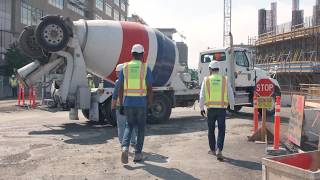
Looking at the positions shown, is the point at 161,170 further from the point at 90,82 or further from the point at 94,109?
the point at 90,82

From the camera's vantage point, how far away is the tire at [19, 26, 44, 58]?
13.5 m

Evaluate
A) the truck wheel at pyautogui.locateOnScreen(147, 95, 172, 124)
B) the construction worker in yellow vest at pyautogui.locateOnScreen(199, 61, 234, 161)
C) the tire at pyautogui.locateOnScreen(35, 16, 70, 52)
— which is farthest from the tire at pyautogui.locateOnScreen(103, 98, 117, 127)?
the construction worker in yellow vest at pyautogui.locateOnScreen(199, 61, 234, 161)

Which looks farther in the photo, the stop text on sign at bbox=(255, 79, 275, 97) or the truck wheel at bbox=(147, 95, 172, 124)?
the truck wheel at bbox=(147, 95, 172, 124)

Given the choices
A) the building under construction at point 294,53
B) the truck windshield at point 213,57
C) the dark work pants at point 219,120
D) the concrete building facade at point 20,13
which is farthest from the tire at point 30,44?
the building under construction at point 294,53

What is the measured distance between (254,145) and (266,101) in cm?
103

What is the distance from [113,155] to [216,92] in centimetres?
230

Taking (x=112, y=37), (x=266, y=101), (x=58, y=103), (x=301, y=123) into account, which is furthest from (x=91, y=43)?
(x=301, y=123)

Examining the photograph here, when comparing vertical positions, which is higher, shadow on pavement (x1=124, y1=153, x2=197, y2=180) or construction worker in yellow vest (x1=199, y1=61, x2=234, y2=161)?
construction worker in yellow vest (x1=199, y1=61, x2=234, y2=161)

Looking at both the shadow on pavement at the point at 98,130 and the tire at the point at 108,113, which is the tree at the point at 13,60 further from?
the tire at the point at 108,113

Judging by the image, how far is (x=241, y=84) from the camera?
18.2m

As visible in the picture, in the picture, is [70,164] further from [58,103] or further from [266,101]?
[58,103]

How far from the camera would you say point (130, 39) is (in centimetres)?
1417

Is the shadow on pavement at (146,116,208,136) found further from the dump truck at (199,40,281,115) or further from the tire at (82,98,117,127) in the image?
the dump truck at (199,40,281,115)

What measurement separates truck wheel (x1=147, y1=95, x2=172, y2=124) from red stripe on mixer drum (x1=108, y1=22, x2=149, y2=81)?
4.87ft
